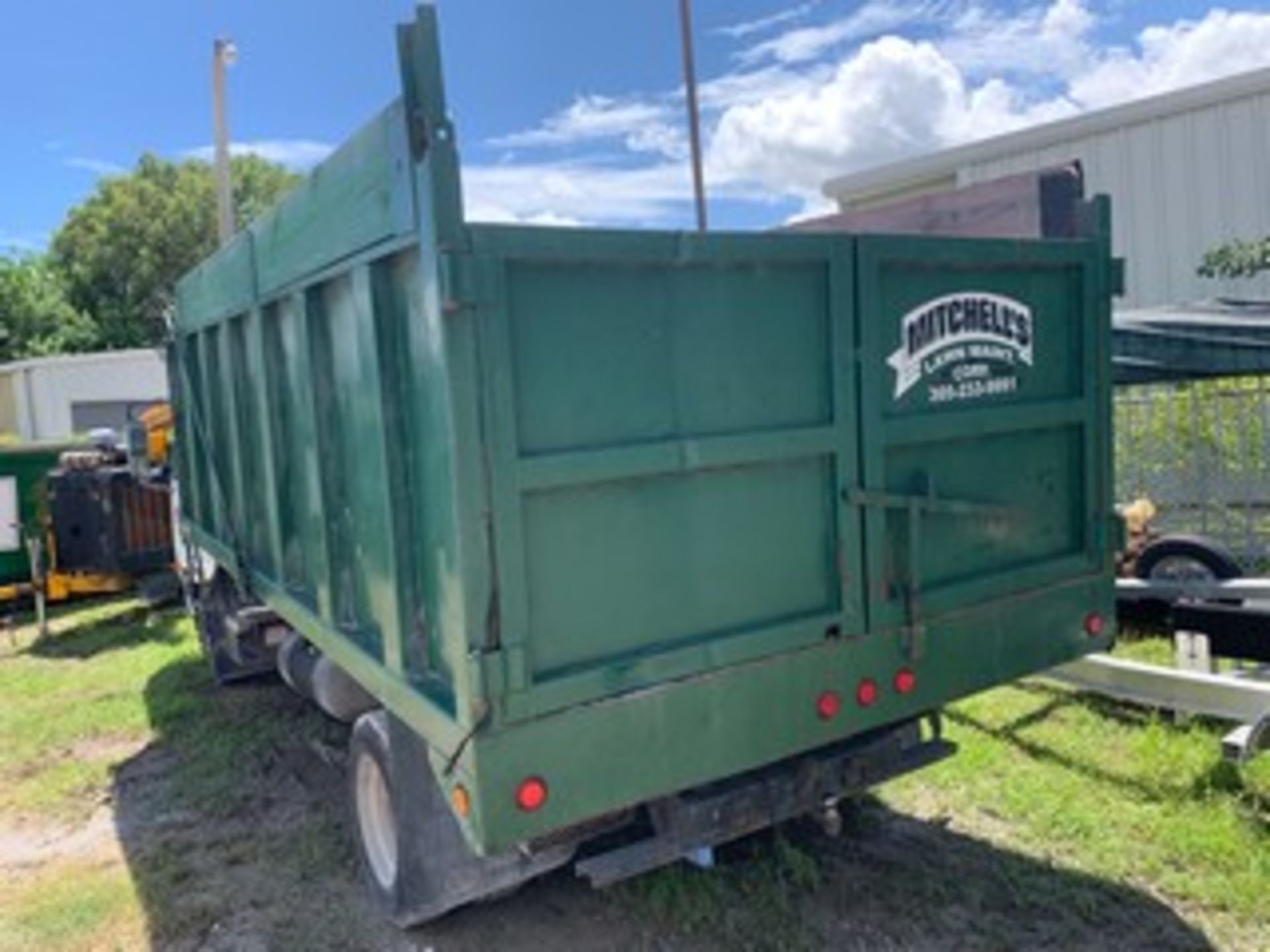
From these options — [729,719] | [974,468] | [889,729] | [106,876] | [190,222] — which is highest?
[190,222]

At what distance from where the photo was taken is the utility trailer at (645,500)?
9.30 ft

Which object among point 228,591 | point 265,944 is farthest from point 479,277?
point 228,591

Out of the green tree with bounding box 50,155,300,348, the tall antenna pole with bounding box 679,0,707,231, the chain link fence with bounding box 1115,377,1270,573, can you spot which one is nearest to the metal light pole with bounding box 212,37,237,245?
the tall antenna pole with bounding box 679,0,707,231

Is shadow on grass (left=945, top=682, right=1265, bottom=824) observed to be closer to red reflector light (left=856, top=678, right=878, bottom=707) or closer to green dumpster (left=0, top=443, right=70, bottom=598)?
red reflector light (left=856, top=678, right=878, bottom=707)

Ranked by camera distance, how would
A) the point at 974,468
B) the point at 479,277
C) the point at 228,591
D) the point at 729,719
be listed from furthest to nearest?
1. the point at 228,591
2. the point at 974,468
3. the point at 729,719
4. the point at 479,277

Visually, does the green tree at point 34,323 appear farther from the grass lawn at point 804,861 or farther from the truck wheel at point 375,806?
the truck wheel at point 375,806

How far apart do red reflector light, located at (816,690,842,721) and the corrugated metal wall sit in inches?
429

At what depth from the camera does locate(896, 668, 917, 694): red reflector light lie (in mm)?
3570

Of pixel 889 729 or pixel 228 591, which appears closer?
pixel 889 729

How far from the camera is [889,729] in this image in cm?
386

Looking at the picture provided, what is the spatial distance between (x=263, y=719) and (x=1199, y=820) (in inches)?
196

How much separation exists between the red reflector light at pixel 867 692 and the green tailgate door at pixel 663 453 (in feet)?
0.58

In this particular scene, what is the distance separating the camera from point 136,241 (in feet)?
135

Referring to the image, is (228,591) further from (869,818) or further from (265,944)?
(869,818)
